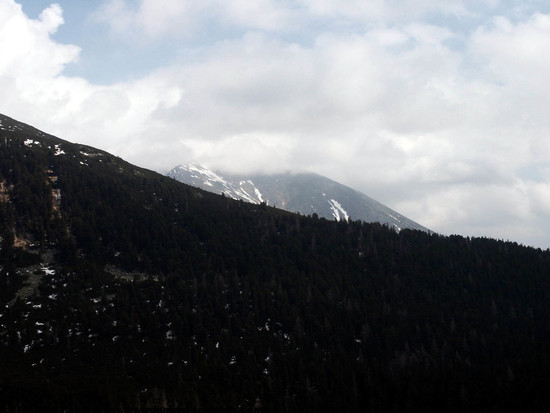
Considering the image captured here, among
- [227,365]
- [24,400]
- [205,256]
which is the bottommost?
[24,400]

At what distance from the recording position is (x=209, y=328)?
146375 millimetres

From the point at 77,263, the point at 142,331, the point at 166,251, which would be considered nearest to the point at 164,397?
the point at 142,331

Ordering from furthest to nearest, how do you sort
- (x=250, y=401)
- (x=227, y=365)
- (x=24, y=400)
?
1. (x=227, y=365)
2. (x=250, y=401)
3. (x=24, y=400)

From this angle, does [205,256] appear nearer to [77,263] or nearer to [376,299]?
[77,263]

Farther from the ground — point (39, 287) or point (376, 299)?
point (376, 299)

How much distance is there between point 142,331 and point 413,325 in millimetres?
94079

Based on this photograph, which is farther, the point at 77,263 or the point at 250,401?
the point at 77,263

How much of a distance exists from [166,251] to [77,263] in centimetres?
3426

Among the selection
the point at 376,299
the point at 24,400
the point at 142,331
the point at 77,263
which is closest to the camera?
the point at 24,400

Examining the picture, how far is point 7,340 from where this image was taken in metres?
118

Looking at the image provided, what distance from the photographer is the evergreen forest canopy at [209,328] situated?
11444 centimetres

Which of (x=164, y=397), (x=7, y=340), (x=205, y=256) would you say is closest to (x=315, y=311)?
(x=205, y=256)

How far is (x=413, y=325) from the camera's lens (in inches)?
6929

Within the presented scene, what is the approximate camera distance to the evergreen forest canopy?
11444 cm
